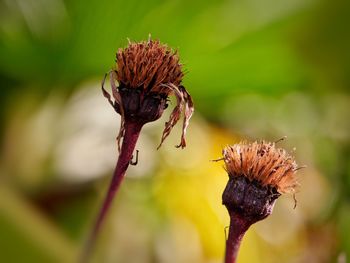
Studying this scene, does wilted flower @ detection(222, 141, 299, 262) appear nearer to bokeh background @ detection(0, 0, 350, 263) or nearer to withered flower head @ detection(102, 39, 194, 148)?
withered flower head @ detection(102, 39, 194, 148)

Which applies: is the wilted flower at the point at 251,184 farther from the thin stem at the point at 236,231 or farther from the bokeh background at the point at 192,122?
the bokeh background at the point at 192,122

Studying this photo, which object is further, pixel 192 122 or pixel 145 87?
pixel 192 122

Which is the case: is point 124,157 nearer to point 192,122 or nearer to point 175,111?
point 175,111

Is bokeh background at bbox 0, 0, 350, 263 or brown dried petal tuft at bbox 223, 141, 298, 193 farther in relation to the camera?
bokeh background at bbox 0, 0, 350, 263

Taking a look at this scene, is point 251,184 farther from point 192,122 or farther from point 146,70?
point 192,122

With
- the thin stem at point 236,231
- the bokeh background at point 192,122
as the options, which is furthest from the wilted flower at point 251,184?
the bokeh background at point 192,122

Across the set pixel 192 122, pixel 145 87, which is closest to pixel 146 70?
pixel 145 87

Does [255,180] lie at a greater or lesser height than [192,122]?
lesser

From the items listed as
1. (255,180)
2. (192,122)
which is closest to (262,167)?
(255,180)

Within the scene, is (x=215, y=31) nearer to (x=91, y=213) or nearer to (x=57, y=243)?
(x=91, y=213)

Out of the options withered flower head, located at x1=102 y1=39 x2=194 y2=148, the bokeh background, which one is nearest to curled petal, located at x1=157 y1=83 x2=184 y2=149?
withered flower head, located at x1=102 y1=39 x2=194 y2=148
